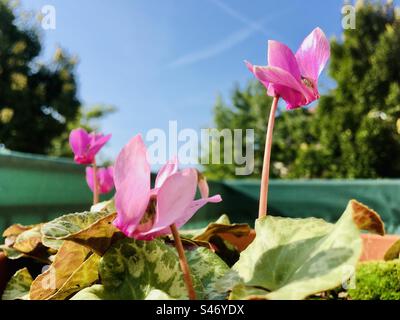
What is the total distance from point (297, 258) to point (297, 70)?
18 cm

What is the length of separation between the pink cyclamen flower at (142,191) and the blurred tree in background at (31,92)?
50.5ft

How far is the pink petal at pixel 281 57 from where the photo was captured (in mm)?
419

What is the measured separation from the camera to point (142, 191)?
1.03ft

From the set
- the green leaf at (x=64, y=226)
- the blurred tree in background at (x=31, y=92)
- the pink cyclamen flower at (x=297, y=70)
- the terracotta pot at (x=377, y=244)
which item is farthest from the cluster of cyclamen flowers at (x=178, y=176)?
the blurred tree in background at (x=31, y=92)

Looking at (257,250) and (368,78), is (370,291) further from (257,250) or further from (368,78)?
(368,78)

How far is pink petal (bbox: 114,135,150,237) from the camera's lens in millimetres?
311

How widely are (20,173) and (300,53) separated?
1.35 metres

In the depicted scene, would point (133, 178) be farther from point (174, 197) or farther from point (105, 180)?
point (105, 180)

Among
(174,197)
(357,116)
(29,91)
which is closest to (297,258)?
(174,197)

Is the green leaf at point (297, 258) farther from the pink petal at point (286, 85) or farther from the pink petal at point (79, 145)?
the pink petal at point (79, 145)

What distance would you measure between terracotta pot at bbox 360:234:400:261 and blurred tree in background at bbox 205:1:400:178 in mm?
9767

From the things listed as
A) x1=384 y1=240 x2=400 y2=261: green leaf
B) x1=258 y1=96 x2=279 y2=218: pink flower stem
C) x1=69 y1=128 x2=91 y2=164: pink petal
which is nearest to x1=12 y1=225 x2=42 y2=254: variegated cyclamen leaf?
x1=69 y1=128 x2=91 y2=164: pink petal

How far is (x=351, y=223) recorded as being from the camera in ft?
0.98
